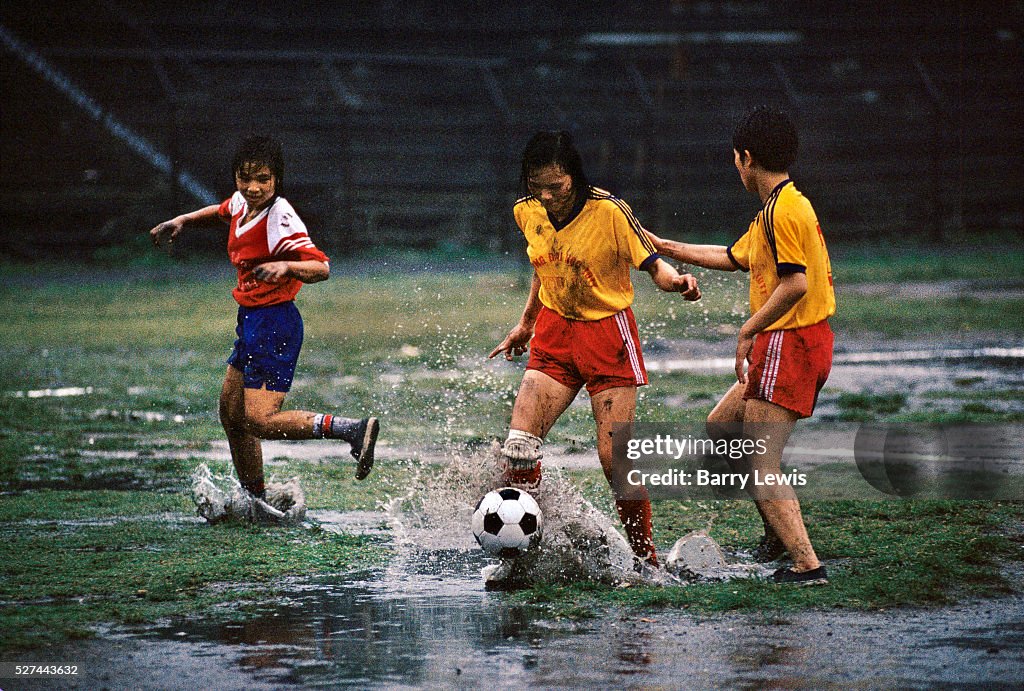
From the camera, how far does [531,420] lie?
6066 millimetres

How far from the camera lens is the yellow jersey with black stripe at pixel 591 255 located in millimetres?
6016

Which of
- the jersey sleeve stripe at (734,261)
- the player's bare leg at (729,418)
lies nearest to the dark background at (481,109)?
the player's bare leg at (729,418)

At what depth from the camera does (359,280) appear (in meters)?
21.6

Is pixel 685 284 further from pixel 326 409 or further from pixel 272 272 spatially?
pixel 326 409

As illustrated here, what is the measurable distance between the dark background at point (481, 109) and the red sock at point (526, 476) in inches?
744

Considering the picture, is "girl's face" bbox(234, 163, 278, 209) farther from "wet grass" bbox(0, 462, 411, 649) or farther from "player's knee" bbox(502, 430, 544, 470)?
"player's knee" bbox(502, 430, 544, 470)

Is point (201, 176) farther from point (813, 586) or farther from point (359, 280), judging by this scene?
point (813, 586)

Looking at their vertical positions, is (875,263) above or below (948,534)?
above

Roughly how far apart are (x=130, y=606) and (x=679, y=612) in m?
2.05

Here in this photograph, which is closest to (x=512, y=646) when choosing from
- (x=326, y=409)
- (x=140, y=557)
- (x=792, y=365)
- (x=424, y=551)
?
(x=792, y=365)

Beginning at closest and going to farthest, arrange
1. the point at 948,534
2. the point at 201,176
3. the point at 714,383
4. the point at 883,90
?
the point at 948,534 → the point at 714,383 → the point at 201,176 → the point at 883,90

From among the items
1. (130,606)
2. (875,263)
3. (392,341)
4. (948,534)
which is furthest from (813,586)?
(875,263)

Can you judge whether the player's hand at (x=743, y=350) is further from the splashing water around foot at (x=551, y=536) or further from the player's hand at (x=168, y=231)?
the player's hand at (x=168, y=231)

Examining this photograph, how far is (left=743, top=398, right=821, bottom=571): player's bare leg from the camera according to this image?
574 cm
